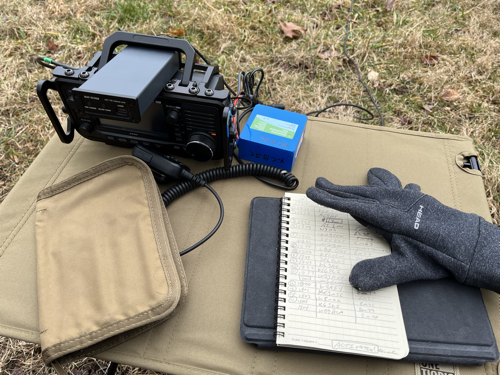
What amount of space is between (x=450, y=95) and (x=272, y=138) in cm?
136

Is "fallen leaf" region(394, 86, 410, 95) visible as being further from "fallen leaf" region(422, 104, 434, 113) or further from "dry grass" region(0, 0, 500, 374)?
"fallen leaf" region(422, 104, 434, 113)

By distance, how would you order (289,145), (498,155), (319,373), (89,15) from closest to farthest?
(319,373)
(289,145)
(498,155)
(89,15)

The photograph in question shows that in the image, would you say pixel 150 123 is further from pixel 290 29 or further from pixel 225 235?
pixel 290 29

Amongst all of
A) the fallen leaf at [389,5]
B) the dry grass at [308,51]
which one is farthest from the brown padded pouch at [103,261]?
the fallen leaf at [389,5]

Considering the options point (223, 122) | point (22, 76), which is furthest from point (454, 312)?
point (22, 76)

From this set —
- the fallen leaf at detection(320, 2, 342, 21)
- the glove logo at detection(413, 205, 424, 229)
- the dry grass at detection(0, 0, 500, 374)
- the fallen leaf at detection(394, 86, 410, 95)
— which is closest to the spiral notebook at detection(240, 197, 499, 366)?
the glove logo at detection(413, 205, 424, 229)

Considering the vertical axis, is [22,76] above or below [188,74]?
below

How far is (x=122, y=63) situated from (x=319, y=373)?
997 mm

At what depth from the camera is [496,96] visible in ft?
6.39

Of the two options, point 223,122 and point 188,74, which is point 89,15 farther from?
point 223,122

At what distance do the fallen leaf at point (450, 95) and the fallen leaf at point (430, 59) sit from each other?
10.1 inches

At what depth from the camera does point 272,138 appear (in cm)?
118

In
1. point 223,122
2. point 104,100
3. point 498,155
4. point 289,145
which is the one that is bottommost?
point 498,155

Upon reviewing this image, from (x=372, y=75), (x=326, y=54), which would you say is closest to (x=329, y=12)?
(x=326, y=54)
